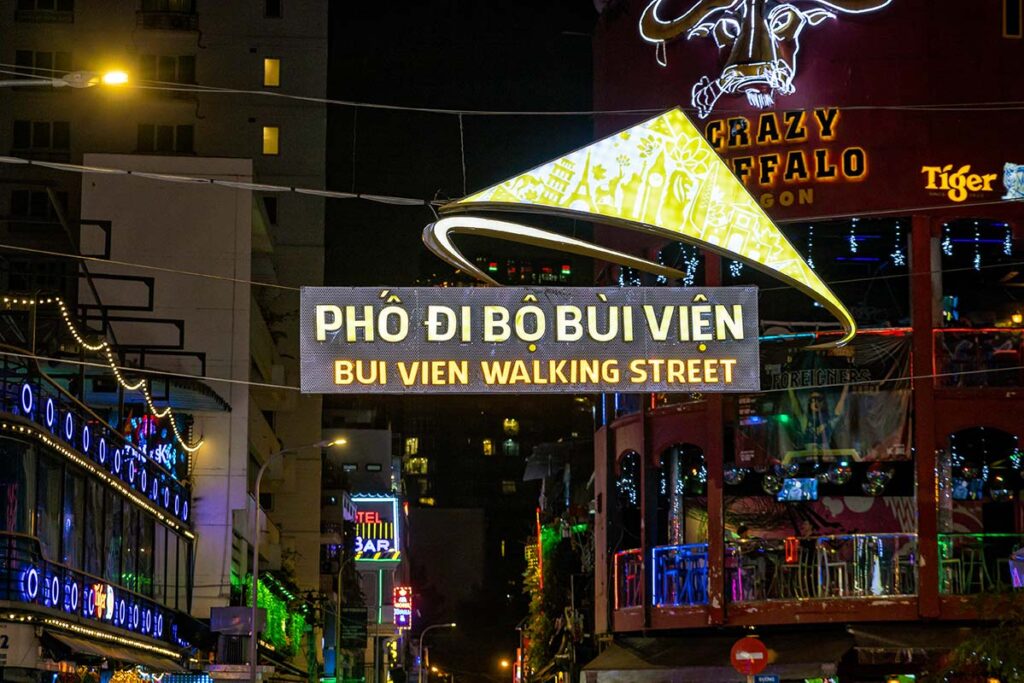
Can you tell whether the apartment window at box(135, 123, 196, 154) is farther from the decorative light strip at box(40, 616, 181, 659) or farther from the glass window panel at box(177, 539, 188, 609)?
the decorative light strip at box(40, 616, 181, 659)

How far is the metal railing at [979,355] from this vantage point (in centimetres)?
3244

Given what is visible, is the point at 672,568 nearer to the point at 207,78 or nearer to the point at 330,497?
the point at 207,78

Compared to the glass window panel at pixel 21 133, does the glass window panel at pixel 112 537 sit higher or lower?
lower

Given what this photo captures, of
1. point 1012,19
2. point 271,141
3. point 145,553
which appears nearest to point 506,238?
point 1012,19

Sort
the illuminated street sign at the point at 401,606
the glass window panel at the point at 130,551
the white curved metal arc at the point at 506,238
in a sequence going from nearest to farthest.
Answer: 1. the white curved metal arc at the point at 506,238
2. the glass window panel at the point at 130,551
3. the illuminated street sign at the point at 401,606

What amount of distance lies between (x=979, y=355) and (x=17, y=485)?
59.6 feet

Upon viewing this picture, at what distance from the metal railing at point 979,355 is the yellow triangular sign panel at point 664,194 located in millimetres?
11885

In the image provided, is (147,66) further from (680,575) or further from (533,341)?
(533,341)

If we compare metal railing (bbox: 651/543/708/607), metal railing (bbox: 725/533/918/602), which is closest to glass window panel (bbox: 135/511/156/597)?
metal railing (bbox: 651/543/708/607)

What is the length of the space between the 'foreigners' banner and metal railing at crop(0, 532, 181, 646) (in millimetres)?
10496

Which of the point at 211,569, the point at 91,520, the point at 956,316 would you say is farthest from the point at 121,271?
the point at 956,316

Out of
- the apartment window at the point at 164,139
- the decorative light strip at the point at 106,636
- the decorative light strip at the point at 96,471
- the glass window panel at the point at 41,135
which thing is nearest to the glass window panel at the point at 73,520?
the decorative light strip at the point at 96,471

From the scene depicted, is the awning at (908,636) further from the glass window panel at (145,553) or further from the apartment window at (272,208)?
the apartment window at (272,208)

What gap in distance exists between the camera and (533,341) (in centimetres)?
1969
